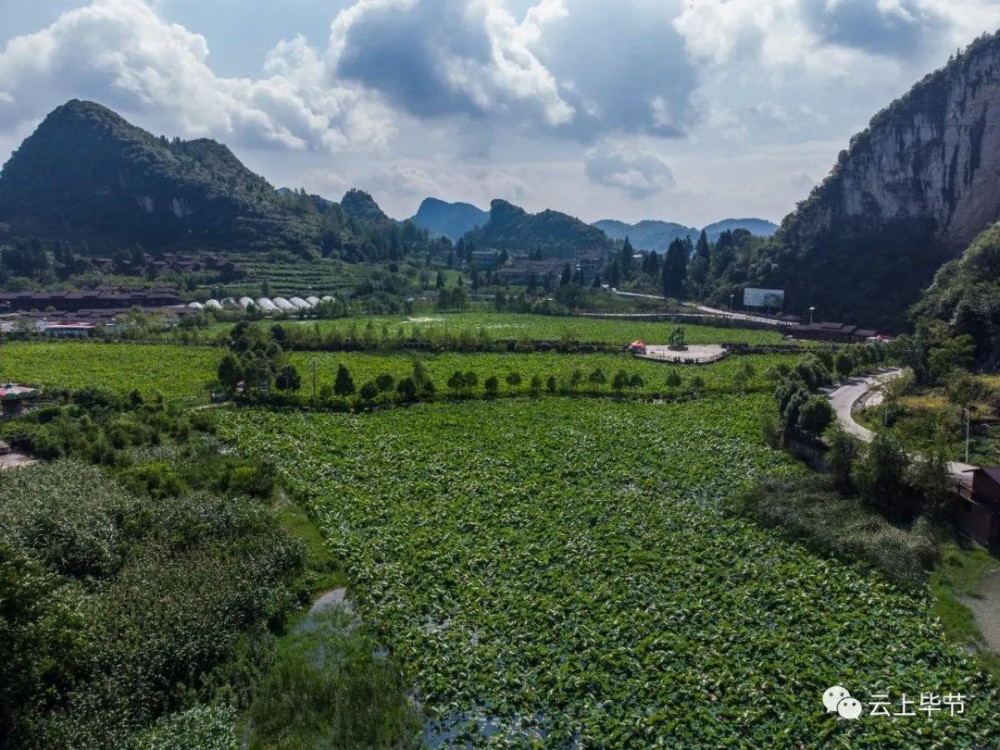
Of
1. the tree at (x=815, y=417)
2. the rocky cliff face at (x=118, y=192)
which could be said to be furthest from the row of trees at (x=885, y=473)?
the rocky cliff face at (x=118, y=192)

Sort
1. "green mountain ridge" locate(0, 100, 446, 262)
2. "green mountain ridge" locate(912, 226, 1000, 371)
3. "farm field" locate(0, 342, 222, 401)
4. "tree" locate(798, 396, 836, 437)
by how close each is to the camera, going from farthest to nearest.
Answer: "green mountain ridge" locate(0, 100, 446, 262) → "farm field" locate(0, 342, 222, 401) → "green mountain ridge" locate(912, 226, 1000, 371) → "tree" locate(798, 396, 836, 437)

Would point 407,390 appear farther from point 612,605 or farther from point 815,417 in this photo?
point 612,605

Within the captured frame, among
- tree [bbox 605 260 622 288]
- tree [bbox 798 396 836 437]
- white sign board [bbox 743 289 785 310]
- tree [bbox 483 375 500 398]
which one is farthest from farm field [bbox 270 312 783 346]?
tree [bbox 798 396 836 437]

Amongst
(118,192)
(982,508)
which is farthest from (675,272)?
(118,192)

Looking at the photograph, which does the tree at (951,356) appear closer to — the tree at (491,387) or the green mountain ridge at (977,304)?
the green mountain ridge at (977,304)

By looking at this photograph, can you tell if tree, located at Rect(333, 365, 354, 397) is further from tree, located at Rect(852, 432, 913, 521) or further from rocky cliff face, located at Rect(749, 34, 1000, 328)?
rocky cliff face, located at Rect(749, 34, 1000, 328)

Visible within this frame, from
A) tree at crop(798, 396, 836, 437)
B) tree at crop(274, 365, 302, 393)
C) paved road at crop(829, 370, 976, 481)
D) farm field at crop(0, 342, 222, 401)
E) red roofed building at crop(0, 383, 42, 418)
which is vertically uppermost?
tree at crop(798, 396, 836, 437)
